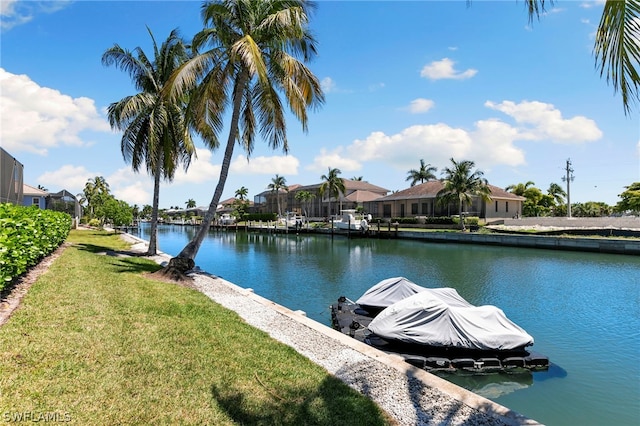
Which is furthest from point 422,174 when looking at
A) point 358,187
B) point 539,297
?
point 539,297

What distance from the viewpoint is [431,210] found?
5922 centimetres

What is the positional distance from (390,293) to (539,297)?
923 centimetres

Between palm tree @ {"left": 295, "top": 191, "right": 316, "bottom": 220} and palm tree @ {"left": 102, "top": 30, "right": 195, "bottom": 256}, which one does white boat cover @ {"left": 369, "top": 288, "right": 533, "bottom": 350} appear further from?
palm tree @ {"left": 295, "top": 191, "right": 316, "bottom": 220}

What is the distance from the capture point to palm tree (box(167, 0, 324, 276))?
1389 centimetres

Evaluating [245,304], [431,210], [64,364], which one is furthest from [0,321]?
[431,210]

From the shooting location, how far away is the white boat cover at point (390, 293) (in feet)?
38.7

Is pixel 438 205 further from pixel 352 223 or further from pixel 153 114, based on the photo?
pixel 153 114

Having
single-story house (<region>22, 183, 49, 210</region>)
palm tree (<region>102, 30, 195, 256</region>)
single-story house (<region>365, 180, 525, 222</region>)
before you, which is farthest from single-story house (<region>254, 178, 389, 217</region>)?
palm tree (<region>102, 30, 195, 256</region>)

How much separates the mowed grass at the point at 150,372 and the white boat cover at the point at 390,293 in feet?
16.3

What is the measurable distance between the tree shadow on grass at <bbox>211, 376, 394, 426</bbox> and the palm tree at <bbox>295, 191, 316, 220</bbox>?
75512mm

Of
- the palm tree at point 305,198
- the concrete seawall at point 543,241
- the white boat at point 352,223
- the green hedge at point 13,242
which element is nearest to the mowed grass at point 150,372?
the green hedge at point 13,242

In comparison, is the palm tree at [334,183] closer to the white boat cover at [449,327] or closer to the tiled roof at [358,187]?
the tiled roof at [358,187]

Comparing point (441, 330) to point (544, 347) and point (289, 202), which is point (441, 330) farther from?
point (289, 202)

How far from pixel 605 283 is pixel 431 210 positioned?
39.3m
